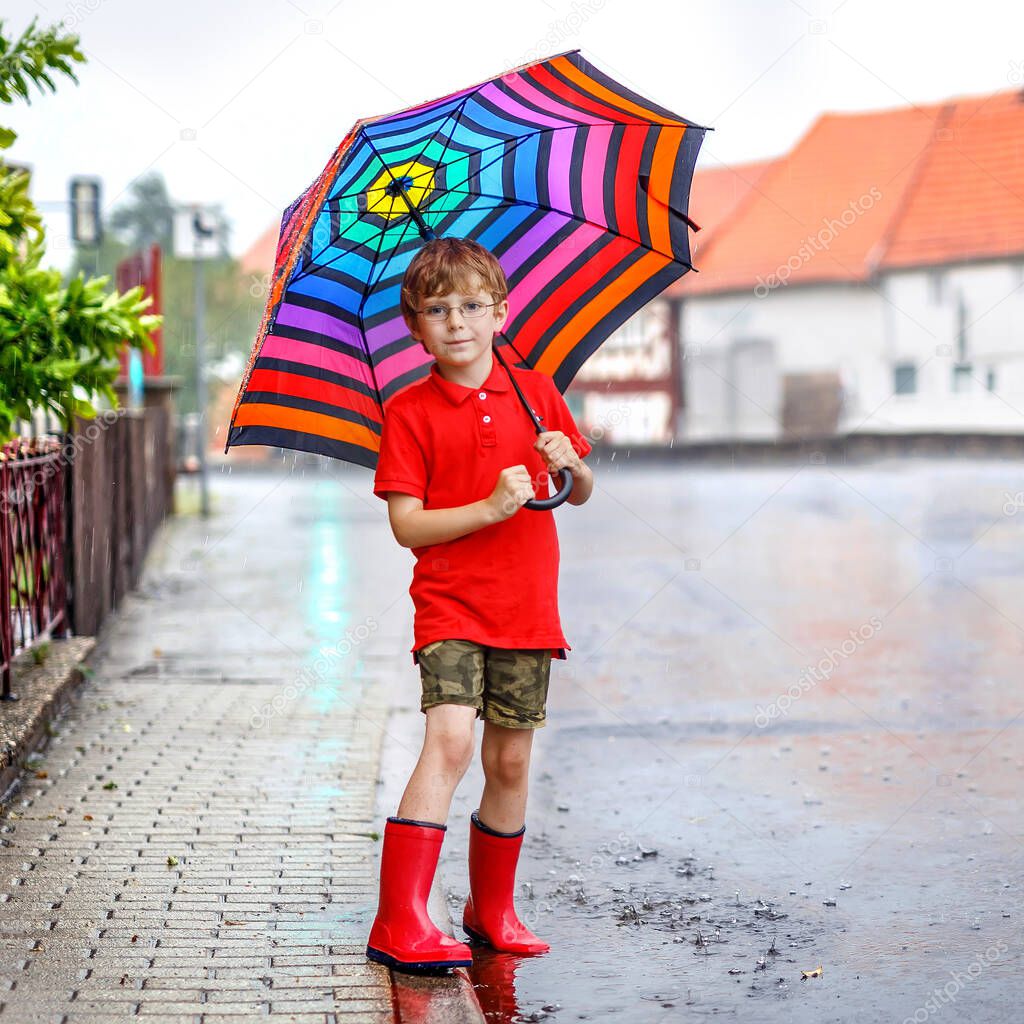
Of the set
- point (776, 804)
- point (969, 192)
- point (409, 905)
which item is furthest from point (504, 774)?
point (969, 192)

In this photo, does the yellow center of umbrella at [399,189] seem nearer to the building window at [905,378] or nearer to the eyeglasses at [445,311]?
the eyeglasses at [445,311]

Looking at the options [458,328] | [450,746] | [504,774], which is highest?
[458,328]

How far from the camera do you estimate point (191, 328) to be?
79375mm

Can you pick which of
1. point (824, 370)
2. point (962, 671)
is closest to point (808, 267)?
point (824, 370)

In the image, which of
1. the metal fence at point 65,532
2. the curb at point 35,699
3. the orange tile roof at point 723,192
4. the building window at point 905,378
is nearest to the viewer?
the curb at point 35,699

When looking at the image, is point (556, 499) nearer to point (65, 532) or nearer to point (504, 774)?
point (504, 774)

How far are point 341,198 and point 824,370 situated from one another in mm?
49448

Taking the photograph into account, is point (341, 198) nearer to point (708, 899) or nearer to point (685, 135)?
point (685, 135)

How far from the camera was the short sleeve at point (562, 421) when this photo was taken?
12.9 feet

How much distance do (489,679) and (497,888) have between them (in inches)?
23.0

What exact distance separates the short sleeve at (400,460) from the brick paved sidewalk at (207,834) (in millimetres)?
1137

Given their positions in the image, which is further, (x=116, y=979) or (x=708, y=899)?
(x=708, y=899)

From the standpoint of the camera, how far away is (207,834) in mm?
5094

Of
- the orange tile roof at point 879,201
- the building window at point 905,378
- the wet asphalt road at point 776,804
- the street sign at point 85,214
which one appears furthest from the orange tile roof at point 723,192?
the wet asphalt road at point 776,804
